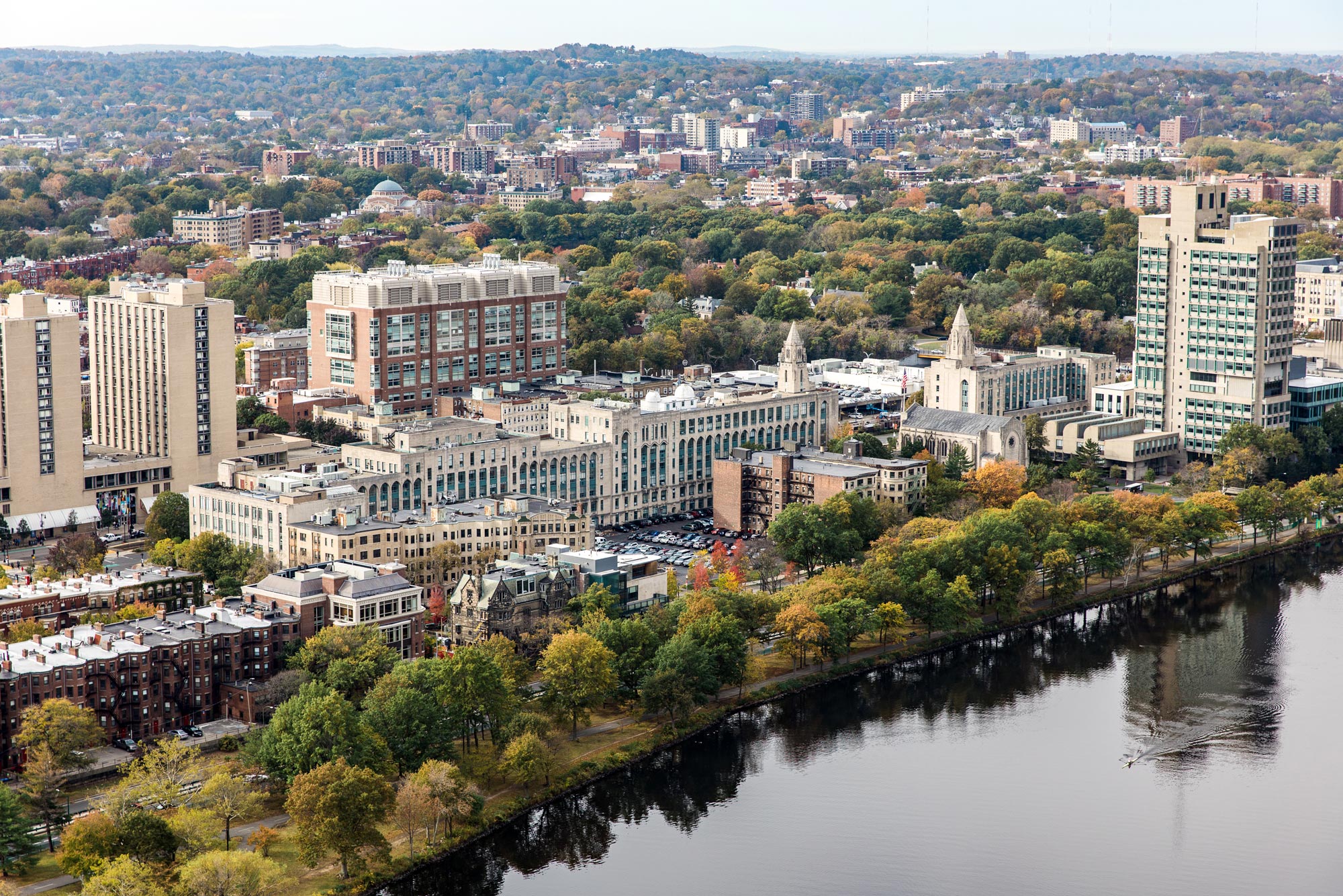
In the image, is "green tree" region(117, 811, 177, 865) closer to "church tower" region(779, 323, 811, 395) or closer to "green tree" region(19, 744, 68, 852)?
"green tree" region(19, 744, 68, 852)

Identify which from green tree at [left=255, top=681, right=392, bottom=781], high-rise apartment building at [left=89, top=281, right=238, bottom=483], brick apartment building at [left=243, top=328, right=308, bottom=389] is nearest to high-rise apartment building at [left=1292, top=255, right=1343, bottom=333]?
brick apartment building at [left=243, top=328, right=308, bottom=389]

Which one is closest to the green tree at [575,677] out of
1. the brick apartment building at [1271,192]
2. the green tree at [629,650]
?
the green tree at [629,650]

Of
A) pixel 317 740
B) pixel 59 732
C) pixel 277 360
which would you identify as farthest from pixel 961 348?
pixel 59 732

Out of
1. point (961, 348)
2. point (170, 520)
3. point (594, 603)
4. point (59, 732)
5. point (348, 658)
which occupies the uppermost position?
point (961, 348)

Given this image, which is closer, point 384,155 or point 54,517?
point 54,517

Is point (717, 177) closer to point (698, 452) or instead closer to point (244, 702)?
point (698, 452)

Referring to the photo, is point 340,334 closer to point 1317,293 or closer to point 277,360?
point 277,360

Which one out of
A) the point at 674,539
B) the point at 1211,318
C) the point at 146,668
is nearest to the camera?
the point at 146,668

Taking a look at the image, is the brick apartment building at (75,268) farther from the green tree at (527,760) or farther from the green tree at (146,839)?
the green tree at (146,839)
